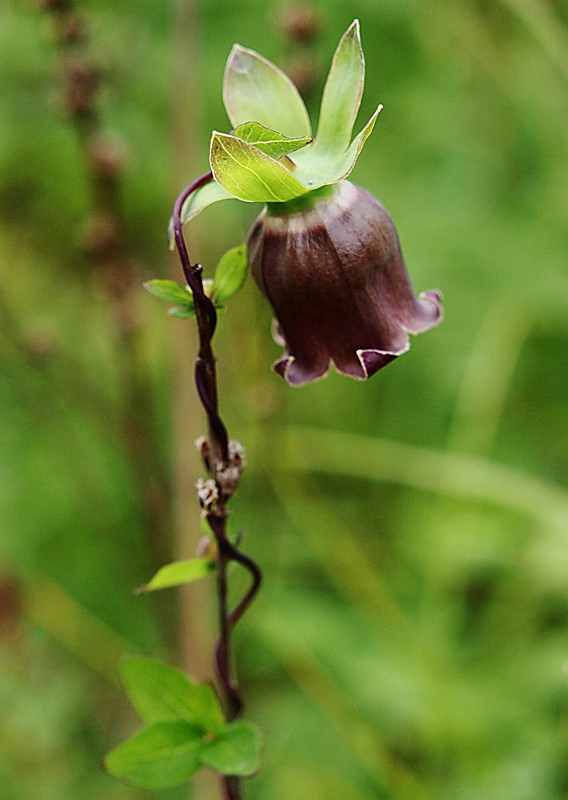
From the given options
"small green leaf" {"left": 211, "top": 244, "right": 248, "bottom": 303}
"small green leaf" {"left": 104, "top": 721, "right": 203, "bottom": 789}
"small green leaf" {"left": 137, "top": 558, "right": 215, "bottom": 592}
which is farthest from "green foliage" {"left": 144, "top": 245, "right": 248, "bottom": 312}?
"small green leaf" {"left": 104, "top": 721, "right": 203, "bottom": 789}

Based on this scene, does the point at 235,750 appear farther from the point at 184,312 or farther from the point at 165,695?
the point at 184,312

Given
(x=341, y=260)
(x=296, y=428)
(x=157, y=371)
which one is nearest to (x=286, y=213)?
(x=341, y=260)

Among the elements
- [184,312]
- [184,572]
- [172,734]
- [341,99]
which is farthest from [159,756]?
[341,99]

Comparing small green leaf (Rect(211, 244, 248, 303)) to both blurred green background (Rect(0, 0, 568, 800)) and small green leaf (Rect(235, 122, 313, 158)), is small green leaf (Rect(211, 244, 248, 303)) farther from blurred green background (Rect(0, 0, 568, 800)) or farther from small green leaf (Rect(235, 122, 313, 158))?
blurred green background (Rect(0, 0, 568, 800))

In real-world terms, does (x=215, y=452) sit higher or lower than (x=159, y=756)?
higher

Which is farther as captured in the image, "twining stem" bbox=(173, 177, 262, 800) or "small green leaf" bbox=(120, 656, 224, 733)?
"small green leaf" bbox=(120, 656, 224, 733)
